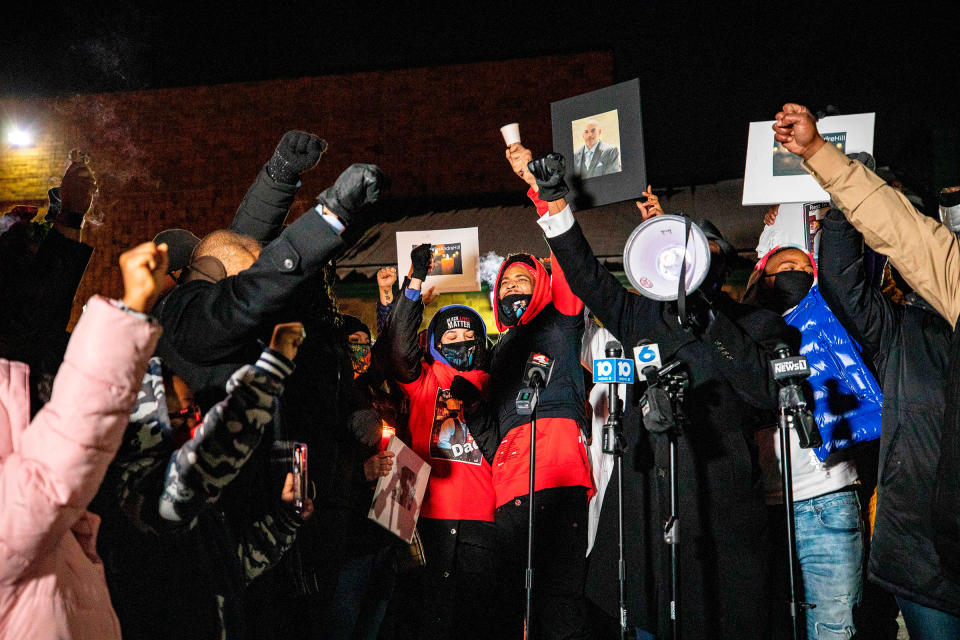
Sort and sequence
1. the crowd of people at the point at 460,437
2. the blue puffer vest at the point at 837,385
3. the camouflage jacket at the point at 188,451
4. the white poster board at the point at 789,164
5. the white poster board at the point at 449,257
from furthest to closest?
the white poster board at the point at 449,257
the white poster board at the point at 789,164
the blue puffer vest at the point at 837,385
the camouflage jacket at the point at 188,451
the crowd of people at the point at 460,437

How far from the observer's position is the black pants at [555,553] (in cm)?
376

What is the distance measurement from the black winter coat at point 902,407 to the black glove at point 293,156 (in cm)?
220

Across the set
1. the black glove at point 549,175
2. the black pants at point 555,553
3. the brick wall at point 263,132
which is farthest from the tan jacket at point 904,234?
the brick wall at point 263,132

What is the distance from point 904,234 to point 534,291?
2002 mm

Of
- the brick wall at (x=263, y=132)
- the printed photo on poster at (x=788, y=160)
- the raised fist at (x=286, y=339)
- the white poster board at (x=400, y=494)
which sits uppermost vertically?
the brick wall at (x=263, y=132)

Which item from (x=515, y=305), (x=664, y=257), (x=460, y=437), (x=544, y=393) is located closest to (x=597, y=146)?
(x=664, y=257)

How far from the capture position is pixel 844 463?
3539mm

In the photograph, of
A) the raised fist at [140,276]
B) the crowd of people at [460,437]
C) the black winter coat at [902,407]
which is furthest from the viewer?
the black winter coat at [902,407]

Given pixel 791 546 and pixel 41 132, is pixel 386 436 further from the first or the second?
pixel 41 132

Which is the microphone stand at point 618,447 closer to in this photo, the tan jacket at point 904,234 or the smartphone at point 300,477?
the tan jacket at point 904,234

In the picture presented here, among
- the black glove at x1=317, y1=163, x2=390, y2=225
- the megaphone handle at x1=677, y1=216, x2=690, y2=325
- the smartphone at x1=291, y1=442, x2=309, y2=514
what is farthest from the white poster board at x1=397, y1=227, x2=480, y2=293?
the smartphone at x1=291, y1=442, x2=309, y2=514

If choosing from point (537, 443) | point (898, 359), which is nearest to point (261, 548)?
point (537, 443)

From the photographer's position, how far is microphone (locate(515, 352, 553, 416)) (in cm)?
332

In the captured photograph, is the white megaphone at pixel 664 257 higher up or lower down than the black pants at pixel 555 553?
higher up
